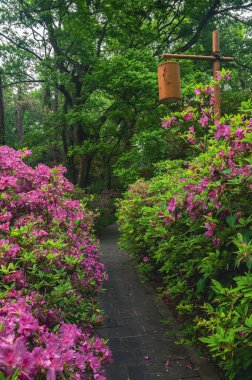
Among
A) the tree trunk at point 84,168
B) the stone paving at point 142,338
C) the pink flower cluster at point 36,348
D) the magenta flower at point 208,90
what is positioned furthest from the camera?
the tree trunk at point 84,168

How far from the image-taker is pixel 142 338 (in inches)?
160

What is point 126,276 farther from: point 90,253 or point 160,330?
point 90,253

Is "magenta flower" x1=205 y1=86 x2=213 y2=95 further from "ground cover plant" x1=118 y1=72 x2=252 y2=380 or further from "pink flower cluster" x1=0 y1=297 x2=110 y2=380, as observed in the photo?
"pink flower cluster" x1=0 y1=297 x2=110 y2=380

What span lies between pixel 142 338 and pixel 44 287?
2386 mm

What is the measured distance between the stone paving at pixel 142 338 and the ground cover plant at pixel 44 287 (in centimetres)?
117

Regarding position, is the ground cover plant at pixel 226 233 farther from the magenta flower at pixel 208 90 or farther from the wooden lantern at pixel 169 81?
the wooden lantern at pixel 169 81

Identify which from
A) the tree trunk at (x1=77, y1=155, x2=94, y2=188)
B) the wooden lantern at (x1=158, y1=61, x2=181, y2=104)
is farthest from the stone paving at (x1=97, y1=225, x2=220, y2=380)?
the tree trunk at (x1=77, y1=155, x2=94, y2=188)

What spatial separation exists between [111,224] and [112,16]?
774 cm

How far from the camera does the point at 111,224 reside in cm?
1458

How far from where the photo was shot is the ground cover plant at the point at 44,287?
49.6 inches

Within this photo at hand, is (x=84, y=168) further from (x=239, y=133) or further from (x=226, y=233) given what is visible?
(x=226, y=233)

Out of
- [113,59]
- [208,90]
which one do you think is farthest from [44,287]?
[113,59]

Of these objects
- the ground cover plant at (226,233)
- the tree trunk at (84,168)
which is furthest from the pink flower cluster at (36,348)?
the tree trunk at (84,168)

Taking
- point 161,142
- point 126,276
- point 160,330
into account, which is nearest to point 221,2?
point 161,142
